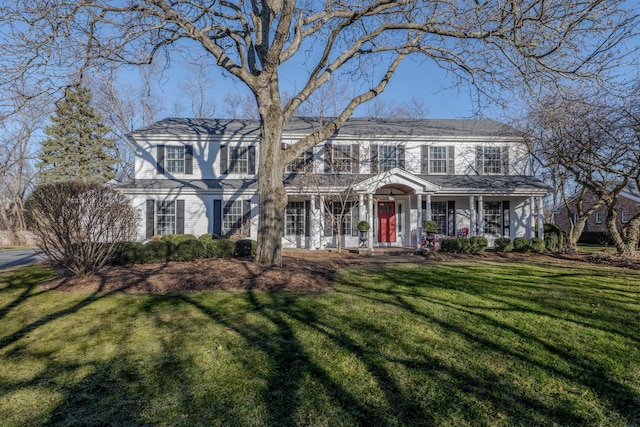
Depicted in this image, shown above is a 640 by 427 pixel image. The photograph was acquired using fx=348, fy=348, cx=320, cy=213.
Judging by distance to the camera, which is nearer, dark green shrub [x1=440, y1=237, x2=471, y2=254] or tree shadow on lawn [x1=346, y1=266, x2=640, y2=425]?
tree shadow on lawn [x1=346, y1=266, x2=640, y2=425]

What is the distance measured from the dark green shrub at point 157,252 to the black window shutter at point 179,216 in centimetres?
643

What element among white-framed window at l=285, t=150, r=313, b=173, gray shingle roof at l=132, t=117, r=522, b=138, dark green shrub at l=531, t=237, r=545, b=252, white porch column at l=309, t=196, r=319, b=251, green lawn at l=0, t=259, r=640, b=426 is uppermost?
gray shingle roof at l=132, t=117, r=522, b=138

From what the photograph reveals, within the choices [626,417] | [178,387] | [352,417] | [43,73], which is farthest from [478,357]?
[43,73]

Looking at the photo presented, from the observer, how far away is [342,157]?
17359 millimetres

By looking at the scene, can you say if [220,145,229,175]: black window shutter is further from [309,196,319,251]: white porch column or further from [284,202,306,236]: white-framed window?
[309,196,319,251]: white porch column

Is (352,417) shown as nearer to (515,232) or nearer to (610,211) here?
(610,211)

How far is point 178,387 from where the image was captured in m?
3.27

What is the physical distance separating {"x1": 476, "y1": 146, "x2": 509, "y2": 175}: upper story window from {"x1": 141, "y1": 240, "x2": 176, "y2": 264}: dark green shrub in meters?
15.5

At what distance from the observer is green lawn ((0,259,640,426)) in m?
2.89

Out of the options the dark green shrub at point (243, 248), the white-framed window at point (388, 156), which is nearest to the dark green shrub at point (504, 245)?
the white-framed window at point (388, 156)

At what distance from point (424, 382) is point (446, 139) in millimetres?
16676

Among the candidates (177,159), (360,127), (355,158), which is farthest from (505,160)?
(177,159)

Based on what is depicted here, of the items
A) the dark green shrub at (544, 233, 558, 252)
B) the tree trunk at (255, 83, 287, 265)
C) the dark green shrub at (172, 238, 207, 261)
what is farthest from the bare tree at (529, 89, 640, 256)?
the dark green shrub at (172, 238, 207, 261)

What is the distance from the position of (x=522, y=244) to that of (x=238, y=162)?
13682mm
